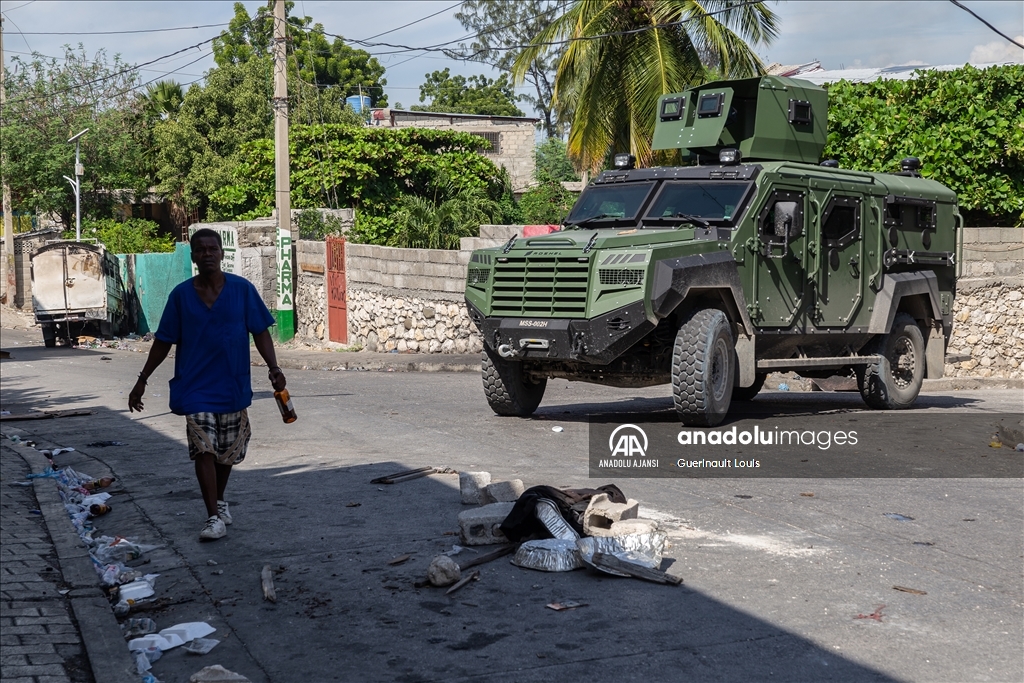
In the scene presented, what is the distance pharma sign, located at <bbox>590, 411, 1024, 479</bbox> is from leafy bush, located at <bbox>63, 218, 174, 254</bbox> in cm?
3052

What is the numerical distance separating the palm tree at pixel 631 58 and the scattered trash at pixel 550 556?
50.6ft

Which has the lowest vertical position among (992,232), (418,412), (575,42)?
(418,412)

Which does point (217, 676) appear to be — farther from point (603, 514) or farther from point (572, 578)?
point (603, 514)

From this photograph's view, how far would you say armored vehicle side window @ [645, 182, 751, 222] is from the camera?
10.7 m

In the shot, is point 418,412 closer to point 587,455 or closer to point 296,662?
point 587,455

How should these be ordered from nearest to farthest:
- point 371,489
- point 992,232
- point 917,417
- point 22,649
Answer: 1. point 22,649
2. point 371,489
3. point 917,417
4. point 992,232

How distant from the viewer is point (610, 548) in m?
5.60

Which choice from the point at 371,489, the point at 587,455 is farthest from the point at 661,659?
the point at 587,455

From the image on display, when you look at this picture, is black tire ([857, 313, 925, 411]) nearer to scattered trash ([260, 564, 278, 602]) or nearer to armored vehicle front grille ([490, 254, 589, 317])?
armored vehicle front grille ([490, 254, 589, 317])

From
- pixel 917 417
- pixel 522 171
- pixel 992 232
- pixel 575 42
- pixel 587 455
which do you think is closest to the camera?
pixel 587 455

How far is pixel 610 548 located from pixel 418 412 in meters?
6.66

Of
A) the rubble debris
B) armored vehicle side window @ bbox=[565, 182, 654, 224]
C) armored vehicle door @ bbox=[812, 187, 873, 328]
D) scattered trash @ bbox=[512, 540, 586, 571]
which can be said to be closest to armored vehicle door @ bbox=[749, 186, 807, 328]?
armored vehicle door @ bbox=[812, 187, 873, 328]

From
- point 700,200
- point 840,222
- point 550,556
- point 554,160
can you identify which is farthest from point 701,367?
point 554,160

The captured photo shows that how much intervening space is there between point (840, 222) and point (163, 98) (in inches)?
1692
